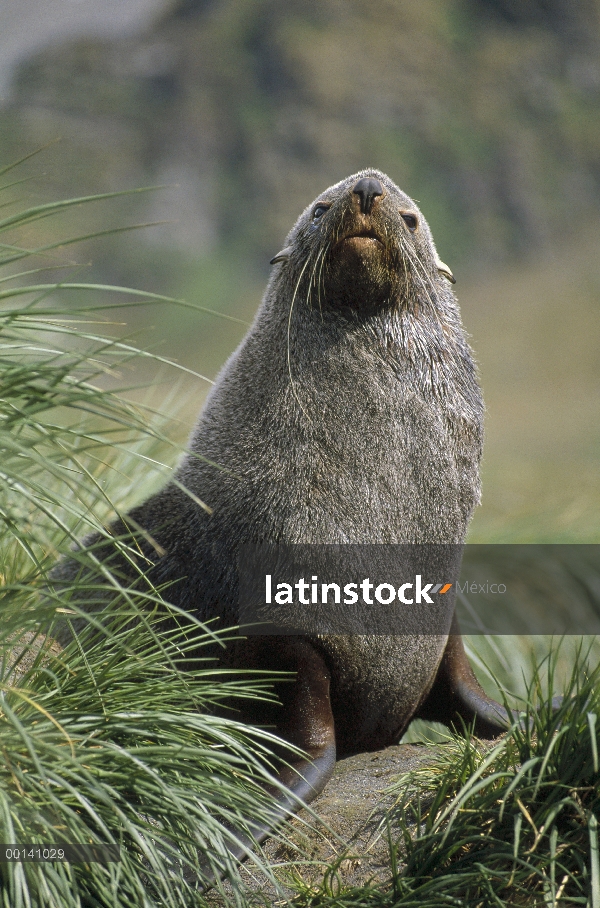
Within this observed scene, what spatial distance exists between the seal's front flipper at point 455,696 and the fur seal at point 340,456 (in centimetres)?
10

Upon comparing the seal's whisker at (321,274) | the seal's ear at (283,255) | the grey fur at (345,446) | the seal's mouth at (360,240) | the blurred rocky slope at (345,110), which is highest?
the blurred rocky slope at (345,110)

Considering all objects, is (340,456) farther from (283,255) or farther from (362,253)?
(283,255)

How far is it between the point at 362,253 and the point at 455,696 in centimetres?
202

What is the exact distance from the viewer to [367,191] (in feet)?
11.8

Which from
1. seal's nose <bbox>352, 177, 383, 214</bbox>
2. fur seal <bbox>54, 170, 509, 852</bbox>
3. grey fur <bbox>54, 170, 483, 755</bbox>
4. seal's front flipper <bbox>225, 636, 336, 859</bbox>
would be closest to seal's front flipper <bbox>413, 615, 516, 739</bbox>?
fur seal <bbox>54, 170, 509, 852</bbox>

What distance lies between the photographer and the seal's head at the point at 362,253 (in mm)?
3629

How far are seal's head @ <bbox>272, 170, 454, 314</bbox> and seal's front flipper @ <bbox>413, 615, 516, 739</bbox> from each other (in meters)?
1.57

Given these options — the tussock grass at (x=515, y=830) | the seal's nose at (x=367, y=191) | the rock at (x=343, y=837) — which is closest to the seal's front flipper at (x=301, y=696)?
the rock at (x=343, y=837)

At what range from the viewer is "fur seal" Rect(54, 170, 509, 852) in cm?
351

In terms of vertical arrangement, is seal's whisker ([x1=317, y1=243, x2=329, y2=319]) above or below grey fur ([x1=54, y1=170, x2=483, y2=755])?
above

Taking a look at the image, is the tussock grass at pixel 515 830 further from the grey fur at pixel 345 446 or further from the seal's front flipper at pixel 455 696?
the seal's front flipper at pixel 455 696

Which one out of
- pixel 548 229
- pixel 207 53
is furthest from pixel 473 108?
pixel 207 53

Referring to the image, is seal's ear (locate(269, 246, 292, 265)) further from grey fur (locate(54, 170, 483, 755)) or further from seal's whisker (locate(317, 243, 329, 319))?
seal's whisker (locate(317, 243, 329, 319))

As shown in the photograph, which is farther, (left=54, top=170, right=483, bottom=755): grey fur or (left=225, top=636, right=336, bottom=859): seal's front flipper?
(left=54, top=170, right=483, bottom=755): grey fur
